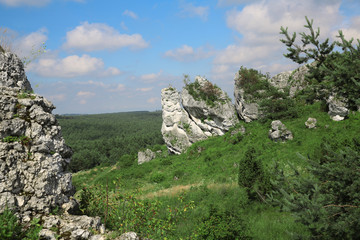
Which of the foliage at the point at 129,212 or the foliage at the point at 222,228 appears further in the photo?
the foliage at the point at 222,228

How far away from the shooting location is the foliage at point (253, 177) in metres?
13.6

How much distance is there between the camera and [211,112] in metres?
36.7

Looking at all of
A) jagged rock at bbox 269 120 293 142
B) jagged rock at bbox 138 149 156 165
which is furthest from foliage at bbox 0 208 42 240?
jagged rock at bbox 138 149 156 165

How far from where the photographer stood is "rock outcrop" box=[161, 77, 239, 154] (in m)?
36.7

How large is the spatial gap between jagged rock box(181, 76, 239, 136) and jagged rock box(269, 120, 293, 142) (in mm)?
10512

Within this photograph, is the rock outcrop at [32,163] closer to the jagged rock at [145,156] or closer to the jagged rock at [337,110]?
the jagged rock at [337,110]

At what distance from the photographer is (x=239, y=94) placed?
36.5 meters

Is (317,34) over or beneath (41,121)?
over

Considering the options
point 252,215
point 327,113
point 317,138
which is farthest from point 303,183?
point 327,113

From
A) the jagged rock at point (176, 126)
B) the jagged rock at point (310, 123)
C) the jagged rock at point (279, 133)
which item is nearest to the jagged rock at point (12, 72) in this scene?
the jagged rock at point (279, 133)

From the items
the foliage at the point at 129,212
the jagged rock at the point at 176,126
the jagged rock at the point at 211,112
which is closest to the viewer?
the foliage at the point at 129,212

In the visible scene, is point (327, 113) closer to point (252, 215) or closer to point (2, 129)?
point (252, 215)

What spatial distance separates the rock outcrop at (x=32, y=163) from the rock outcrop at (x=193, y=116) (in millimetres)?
31156

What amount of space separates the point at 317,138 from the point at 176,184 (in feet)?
55.0
